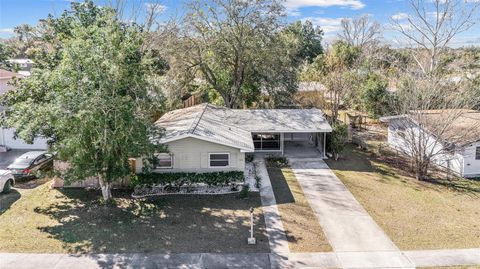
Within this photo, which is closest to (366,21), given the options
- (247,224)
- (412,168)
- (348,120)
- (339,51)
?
(339,51)

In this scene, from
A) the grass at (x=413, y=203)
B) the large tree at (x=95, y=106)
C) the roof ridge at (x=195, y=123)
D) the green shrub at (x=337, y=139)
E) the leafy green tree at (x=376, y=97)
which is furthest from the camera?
the leafy green tree at (x=376, y=97)

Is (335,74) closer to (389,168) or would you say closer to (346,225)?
(389,168)

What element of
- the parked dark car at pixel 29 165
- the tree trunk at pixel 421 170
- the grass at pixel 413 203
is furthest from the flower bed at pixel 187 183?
the tree trunk at pixel 421 170

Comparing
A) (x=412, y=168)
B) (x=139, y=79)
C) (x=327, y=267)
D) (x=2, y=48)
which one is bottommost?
(x=327, y=267)

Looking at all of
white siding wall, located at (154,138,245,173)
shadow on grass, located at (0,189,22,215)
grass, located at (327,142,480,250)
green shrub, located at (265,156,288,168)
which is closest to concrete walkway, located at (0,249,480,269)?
grass, located at (327,142,480,250)

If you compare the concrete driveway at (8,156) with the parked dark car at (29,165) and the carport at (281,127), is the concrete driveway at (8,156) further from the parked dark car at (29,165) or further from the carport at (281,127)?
the carport at (281,127)

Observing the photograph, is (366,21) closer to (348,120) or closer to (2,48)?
(348,120)

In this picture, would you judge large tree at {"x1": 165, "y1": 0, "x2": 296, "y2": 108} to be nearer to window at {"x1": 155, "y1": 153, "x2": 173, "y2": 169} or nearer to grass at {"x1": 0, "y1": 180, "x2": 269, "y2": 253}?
window at {"x1": 155, "y1": 153, "x2": 173, "y2": 169}

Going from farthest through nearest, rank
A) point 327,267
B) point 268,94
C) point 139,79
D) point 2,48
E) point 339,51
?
point 339,51, point 268,94, point 2,48, point 139,79, point 327,267
